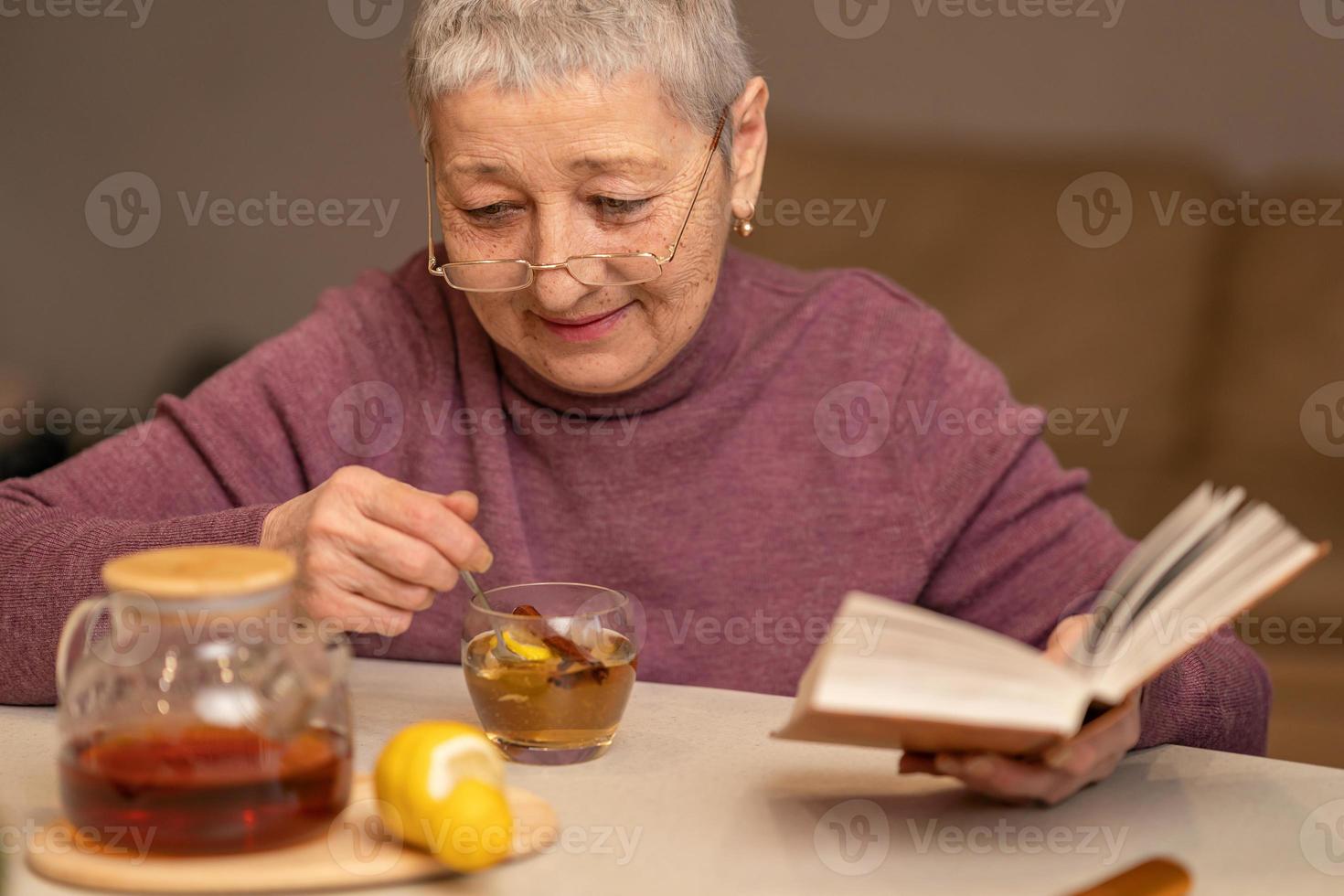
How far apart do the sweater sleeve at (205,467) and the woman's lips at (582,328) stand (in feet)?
0.97

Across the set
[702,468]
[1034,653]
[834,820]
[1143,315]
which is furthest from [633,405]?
[1143,315]

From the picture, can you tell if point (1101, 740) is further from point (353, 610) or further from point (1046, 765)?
point (353, 610)

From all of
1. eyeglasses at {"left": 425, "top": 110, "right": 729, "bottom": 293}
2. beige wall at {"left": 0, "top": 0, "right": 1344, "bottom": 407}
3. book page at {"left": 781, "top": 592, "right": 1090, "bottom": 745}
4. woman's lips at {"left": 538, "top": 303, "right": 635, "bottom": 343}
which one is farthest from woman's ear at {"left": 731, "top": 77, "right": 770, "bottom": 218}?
beige wall at {"left": 0, "top": 0, "right": 1344, "bottom": 407}

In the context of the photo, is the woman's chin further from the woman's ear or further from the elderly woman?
the woman's ear

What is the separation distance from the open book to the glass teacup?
16 centimetres

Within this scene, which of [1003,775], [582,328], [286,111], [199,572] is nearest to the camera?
[199,572]

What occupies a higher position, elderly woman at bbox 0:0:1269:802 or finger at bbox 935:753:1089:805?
elderly woman at bbox 0:0:1269:802

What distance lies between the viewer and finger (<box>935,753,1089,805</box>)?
3.43 ft

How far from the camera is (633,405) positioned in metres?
1.72

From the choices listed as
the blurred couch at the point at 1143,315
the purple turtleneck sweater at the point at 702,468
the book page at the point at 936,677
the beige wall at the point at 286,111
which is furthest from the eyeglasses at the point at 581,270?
the beige wall at the point at 286,111

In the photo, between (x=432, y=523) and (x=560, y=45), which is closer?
(x=432, y=523)

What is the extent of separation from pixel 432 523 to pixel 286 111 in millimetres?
2496

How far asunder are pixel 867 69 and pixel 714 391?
6.14 ft

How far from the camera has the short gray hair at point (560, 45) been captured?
56.2 inches
